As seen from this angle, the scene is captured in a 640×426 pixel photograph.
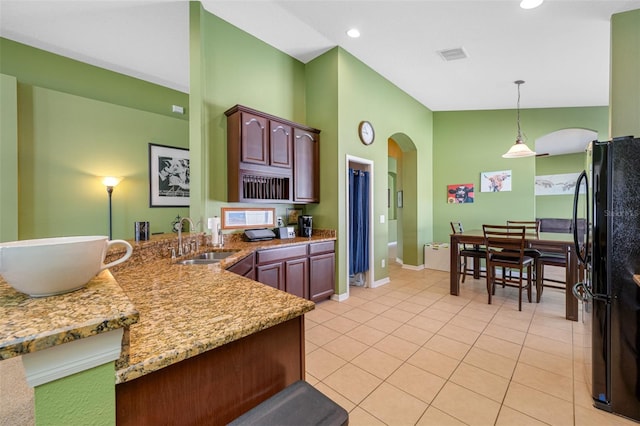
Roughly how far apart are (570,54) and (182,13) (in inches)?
193

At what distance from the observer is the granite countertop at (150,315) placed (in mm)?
585

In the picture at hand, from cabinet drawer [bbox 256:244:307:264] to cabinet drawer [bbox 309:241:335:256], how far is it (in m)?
0.12

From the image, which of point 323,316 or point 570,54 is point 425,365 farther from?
point 570,54

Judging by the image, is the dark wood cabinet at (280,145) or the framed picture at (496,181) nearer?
the dark wood cabinet at (280,145)

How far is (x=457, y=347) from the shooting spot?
97.7 inches

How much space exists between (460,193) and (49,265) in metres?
6.21

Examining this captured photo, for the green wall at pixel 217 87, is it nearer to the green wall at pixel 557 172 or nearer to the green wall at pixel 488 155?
the green wall at pixel 488 155

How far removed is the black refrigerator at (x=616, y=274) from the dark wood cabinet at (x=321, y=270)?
8.33 ft

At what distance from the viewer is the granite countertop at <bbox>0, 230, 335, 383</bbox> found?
0.58 m

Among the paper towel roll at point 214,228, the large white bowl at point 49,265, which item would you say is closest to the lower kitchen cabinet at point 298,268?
the paper towel roll at point 214,228

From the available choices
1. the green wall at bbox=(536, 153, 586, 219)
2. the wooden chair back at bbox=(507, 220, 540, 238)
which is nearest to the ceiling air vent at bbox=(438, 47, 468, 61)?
the wooden chair back at bbox=(507, 220, 540, 238)

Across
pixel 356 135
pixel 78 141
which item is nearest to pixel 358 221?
pixel 356 135

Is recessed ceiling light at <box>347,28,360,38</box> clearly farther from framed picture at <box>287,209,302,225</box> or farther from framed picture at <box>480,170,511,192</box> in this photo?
framed picture at <box>480,170,511,192</box>

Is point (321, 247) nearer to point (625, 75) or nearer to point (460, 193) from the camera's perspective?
point (625, 75)
